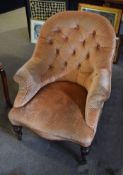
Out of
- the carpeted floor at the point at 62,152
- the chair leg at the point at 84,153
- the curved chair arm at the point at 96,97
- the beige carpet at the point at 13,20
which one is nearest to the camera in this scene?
the curved chair arm at the point at 96,97

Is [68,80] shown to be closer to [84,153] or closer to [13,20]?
Result: [84,153]

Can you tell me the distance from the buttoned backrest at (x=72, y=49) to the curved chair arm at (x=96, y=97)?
113 millimetres

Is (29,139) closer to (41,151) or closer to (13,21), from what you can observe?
(41,151)

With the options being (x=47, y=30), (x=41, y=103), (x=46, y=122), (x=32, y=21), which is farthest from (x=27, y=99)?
(x=32, y=21)

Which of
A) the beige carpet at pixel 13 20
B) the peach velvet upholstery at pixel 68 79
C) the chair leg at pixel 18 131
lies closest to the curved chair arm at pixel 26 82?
the peach velvet upholstery at pixel 68 79

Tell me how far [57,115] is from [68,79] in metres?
0.38

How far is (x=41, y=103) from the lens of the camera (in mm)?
1524

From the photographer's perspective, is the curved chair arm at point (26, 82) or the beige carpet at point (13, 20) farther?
the beige carpet at point (13, 20)

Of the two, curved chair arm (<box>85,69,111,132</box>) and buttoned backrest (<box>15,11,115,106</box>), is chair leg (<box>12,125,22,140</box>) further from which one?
curved chair arm (<box>85,69,111,132</box>)

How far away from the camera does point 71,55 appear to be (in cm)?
168

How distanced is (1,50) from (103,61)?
5.88 feet

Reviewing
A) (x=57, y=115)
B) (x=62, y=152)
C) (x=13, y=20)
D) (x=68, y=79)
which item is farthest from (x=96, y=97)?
(x=13, y=20)

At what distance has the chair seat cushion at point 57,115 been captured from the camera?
1386mm

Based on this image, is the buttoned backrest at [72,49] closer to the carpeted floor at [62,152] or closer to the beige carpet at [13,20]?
the carpeted floor at [62,152]
